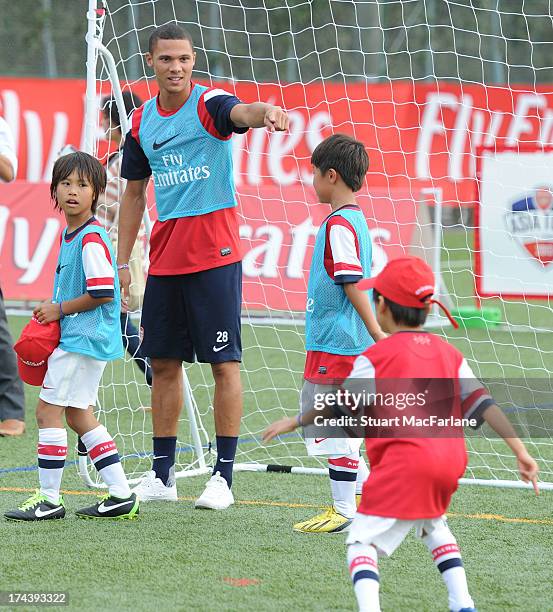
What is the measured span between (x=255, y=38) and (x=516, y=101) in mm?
3877

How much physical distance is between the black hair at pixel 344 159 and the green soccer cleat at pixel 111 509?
1598mm

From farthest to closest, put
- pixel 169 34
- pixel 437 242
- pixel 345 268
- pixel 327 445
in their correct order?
pixel 437 242 → pixel 169 34 → pixel 327 445 → pixel 345 268

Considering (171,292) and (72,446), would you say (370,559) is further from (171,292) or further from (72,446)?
(72,446)

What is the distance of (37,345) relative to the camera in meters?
4.62

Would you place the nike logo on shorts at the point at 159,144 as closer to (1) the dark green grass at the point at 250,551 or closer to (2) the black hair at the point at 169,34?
(2) the black hair at the point at 169,34

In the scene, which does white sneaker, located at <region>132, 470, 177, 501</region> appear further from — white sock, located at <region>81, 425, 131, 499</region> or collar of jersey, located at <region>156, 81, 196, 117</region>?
collar of jersey, located at <region>156, 81, 196, 117</region>

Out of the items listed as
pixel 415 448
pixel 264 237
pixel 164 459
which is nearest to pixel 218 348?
pixel 164 459

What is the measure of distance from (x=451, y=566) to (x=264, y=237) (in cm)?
829

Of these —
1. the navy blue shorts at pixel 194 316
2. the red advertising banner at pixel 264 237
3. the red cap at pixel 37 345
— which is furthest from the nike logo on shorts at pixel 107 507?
the red advertising banner at pixel 264 237

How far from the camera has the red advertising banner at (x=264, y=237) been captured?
11.0 m

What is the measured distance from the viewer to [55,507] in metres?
4.71

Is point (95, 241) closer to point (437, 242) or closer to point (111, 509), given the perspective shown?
point (111, 509)

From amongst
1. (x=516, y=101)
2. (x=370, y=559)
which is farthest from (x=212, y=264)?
(x=516, y=101)

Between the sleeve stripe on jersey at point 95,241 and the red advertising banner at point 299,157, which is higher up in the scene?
the red advertising banner at point 299,157
